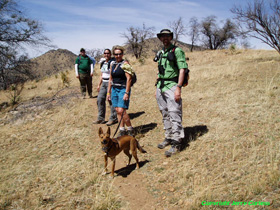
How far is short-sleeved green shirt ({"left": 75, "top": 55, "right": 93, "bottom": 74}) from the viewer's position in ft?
28.4

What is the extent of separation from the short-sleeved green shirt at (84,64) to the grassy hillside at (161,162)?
2.58m

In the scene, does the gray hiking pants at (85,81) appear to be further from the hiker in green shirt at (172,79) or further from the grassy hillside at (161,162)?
the hiker in green shirt at (172,79)

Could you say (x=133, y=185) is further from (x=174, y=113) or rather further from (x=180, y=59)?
(x=180, y=59)

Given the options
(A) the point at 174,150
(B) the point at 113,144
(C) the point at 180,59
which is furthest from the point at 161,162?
(C) the point at 180,59

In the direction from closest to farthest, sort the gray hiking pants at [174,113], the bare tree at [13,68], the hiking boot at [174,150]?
the gray hiking pants at [174,113], the hiking boot at [174,150], the bare tree at [13,68]

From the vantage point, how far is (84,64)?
867cm

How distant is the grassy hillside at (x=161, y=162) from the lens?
2688 millimetres

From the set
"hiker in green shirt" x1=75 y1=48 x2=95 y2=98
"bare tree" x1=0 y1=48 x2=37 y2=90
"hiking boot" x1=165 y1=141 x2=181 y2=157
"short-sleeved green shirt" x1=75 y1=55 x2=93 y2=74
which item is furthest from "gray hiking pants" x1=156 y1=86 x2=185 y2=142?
"bare tree" x1=0 y1=48 x2=37 y2=90

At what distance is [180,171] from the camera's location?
321cm

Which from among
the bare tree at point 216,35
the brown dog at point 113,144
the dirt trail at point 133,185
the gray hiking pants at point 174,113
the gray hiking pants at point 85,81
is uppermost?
the bare tree at point 216,35

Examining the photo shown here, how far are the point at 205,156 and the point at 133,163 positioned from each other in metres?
1.34

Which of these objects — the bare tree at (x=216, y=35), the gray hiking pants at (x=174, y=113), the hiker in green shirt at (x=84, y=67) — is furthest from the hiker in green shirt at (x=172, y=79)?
the bare tree at (x=216, y=35)

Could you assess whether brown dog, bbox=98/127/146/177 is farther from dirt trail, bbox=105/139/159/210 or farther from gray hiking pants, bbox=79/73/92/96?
gray hiking pants, bbox=79/73/92/96

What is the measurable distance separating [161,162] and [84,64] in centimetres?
625
